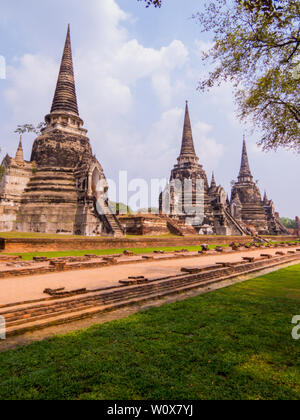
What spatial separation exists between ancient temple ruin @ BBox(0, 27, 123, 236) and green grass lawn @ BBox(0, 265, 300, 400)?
56.8 ft

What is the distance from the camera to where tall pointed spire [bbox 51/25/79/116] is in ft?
92.0

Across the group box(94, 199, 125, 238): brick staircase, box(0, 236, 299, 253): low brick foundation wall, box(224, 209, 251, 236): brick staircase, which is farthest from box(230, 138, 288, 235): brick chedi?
box(94, 199, 125, 238): brick staircase

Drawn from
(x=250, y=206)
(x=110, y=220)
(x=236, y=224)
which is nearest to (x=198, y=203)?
(x=236, y=224)

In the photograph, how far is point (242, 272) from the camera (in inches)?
443

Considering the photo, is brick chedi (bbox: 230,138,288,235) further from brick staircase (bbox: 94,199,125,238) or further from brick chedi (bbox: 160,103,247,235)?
brick staircase (bbox: 94,199,125,238)

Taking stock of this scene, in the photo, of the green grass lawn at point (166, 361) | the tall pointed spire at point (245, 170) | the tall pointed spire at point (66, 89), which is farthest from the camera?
the tall pointed spire at point (245, 170)

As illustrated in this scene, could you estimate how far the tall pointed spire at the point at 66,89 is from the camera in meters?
28.0

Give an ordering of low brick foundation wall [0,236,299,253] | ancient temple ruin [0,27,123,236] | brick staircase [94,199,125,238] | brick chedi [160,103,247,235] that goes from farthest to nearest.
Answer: brick chedi [160,103,247,235], ancient temple ruin [0,27,123,236], brick staircase [94,199,125,238], low brick foundation wall [0,236,299,253]

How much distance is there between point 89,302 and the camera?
5863 millimetres

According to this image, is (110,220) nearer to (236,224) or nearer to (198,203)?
(198,203)

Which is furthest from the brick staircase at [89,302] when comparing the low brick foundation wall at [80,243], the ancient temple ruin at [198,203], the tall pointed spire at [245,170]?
the tall pointed spire at [245,170]

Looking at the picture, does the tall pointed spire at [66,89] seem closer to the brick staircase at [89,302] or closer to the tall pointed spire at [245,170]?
the brick staircase at [89,302]

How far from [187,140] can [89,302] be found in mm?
39681
